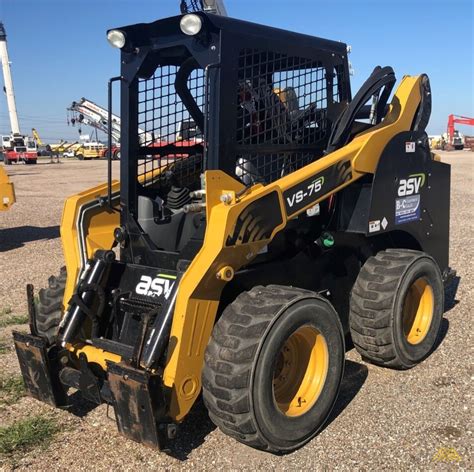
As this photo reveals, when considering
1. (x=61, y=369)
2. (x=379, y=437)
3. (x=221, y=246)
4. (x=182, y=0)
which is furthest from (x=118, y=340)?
(x=182, y=0)

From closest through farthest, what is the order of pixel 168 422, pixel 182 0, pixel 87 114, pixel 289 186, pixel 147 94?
1. pixel 168 422
2. pixel 289 186
3. pixel 147 94
4. pixel 182 0
5. pixel 87 114

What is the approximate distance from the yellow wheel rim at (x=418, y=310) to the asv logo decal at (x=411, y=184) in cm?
71

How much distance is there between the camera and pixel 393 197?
4.28 metres

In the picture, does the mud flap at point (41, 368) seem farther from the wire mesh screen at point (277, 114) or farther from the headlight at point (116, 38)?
the headlight at point (116, 38)

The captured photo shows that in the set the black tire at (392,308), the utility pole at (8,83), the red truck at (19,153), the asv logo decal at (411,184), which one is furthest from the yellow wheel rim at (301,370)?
the utility pole at (8,83)

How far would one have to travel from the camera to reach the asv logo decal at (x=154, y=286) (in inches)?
136

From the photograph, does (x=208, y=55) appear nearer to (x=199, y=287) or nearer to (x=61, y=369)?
(x=199, y=287)

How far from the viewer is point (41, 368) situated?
342 centimetres

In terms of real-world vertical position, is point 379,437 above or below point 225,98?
below

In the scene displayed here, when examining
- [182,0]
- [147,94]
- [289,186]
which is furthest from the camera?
[182,0]

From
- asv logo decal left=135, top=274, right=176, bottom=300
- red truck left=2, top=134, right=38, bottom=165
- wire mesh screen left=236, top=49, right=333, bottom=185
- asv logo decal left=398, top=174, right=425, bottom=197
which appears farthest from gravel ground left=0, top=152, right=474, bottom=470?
red truck left=2, top=134, right=38, bottom=165

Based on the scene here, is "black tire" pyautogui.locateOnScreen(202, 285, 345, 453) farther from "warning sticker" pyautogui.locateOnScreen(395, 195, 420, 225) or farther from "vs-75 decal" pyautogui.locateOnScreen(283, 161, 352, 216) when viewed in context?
"warning sticker" pyautogui.locateOnScreen(395, 195, 420, 225)

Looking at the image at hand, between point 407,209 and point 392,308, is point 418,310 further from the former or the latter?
point 407,209

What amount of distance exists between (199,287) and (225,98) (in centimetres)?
118
